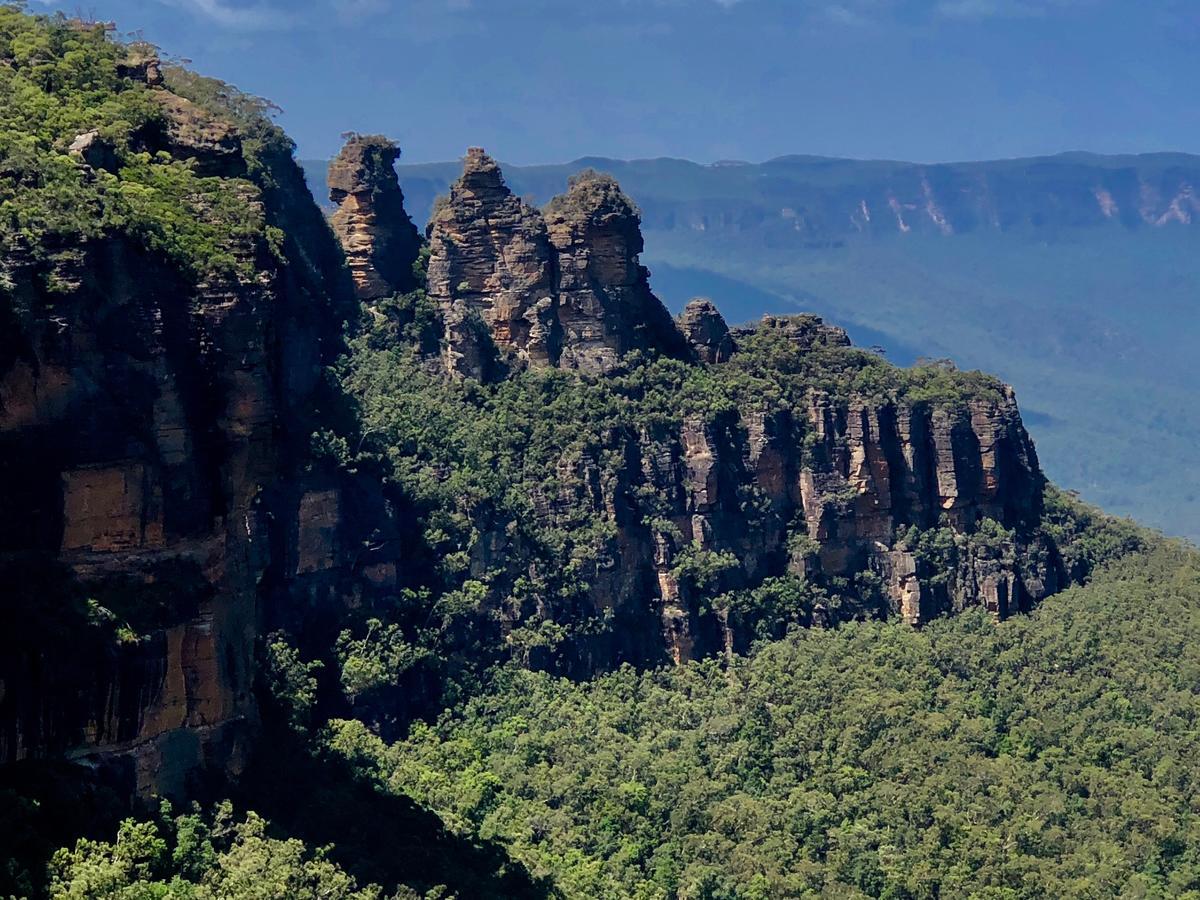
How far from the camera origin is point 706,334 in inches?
2753

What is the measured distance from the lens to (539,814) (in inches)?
2048

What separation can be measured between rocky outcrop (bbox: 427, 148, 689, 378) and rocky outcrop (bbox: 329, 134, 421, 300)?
2318 mm

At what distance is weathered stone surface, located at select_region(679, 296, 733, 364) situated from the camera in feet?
229

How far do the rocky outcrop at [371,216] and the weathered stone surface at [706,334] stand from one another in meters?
9.75

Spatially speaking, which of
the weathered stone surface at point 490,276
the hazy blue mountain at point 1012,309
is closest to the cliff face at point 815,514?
the weathered stone surface at point 490,276

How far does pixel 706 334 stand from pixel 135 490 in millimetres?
33858

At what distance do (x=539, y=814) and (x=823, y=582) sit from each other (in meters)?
18.1

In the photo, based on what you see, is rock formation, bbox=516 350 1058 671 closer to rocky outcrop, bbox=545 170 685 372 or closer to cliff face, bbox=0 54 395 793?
rocky outcrop, bbox=545 170 685 372

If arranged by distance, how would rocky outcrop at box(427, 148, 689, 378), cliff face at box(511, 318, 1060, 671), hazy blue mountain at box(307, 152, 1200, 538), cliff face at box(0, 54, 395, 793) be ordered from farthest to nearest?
hazy blue mountain at box(307, 152, 1200, 538)
rocky outcrop at box(427, 148, 689, 378)
cliff face at box(511, 318, 1060, 671)
cliff face at box(0, 54, 395, 793)

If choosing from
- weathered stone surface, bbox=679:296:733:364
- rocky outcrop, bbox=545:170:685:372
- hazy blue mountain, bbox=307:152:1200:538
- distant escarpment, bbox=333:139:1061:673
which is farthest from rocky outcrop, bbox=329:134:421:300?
hazy blue mountain, bbox=307:152:1200:538

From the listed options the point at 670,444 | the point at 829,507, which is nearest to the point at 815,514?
the point at 829,507

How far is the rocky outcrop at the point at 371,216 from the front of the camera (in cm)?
6912

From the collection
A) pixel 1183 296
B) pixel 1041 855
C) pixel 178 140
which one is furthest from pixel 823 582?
pixel 1183 296

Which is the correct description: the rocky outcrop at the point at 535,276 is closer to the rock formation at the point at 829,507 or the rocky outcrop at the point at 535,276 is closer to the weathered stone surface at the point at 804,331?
the rock formation at the point at 829,507
